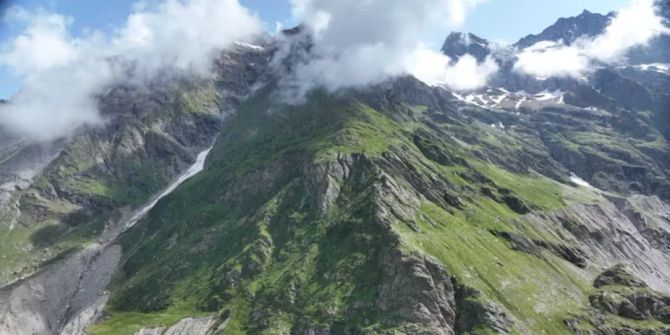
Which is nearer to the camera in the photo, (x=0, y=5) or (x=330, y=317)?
(x=0, y=5)

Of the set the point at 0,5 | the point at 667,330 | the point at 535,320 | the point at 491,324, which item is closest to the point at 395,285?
the point at 491,324

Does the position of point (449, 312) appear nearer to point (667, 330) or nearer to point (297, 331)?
point (297, 331)

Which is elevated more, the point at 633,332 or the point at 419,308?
the point at 419,308

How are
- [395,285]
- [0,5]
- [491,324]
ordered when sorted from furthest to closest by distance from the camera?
1. [395,285]
2. [491,324]
3. [0,5]

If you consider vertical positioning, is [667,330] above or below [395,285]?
below

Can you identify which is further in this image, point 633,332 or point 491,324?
point 633,332

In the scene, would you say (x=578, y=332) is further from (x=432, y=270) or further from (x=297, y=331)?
(x=297, y=331)

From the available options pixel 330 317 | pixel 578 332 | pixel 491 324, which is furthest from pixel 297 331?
pixel 578 332

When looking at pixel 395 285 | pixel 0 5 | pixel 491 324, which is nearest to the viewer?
pixel 0 5

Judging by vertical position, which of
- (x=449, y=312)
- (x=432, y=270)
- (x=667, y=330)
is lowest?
(x=667, y=330)
